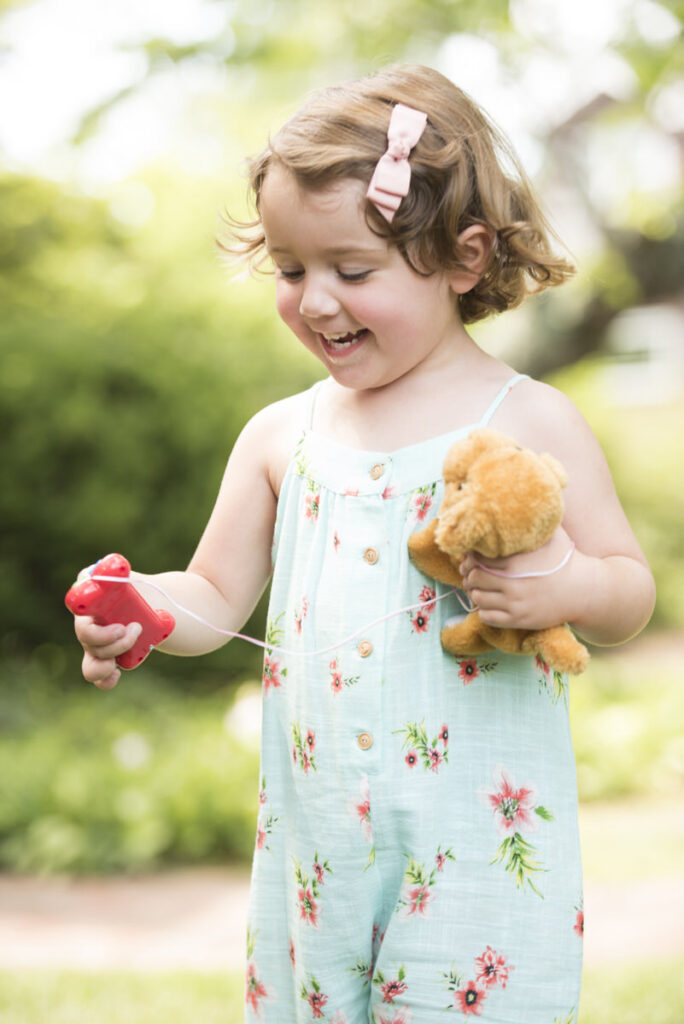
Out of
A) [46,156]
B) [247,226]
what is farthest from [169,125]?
[247,226]

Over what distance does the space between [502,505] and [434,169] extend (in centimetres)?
56

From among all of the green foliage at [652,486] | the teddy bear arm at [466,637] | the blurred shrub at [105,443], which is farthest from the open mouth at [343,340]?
the green foliage at [652,486]

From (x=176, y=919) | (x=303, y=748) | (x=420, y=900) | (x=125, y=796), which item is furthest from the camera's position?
(x=125, y=796)

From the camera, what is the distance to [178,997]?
339 centimetres

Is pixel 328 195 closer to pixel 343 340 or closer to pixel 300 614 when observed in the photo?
pixel 343 340

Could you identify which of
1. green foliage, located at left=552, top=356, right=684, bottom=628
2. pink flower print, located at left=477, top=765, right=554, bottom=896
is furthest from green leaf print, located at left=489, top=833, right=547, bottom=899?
green foliage, located at left=552, top=356, right=684, bottom=628

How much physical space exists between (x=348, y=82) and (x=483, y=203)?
0.31 meters

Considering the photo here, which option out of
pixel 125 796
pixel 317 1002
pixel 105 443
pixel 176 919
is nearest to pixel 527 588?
pixel 317 1002

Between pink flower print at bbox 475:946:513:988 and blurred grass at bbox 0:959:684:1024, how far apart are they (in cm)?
179

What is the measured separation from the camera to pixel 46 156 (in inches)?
392

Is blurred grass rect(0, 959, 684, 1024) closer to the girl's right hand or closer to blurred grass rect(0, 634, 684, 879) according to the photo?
blurred grass rect(0, 634, 684, 879)

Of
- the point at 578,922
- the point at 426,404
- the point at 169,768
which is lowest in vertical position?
Answer: the point at 578,922

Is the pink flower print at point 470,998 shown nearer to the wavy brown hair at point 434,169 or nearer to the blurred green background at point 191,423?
the wavy brown hair at point 434,169

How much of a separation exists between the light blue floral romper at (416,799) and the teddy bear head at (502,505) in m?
0.20
